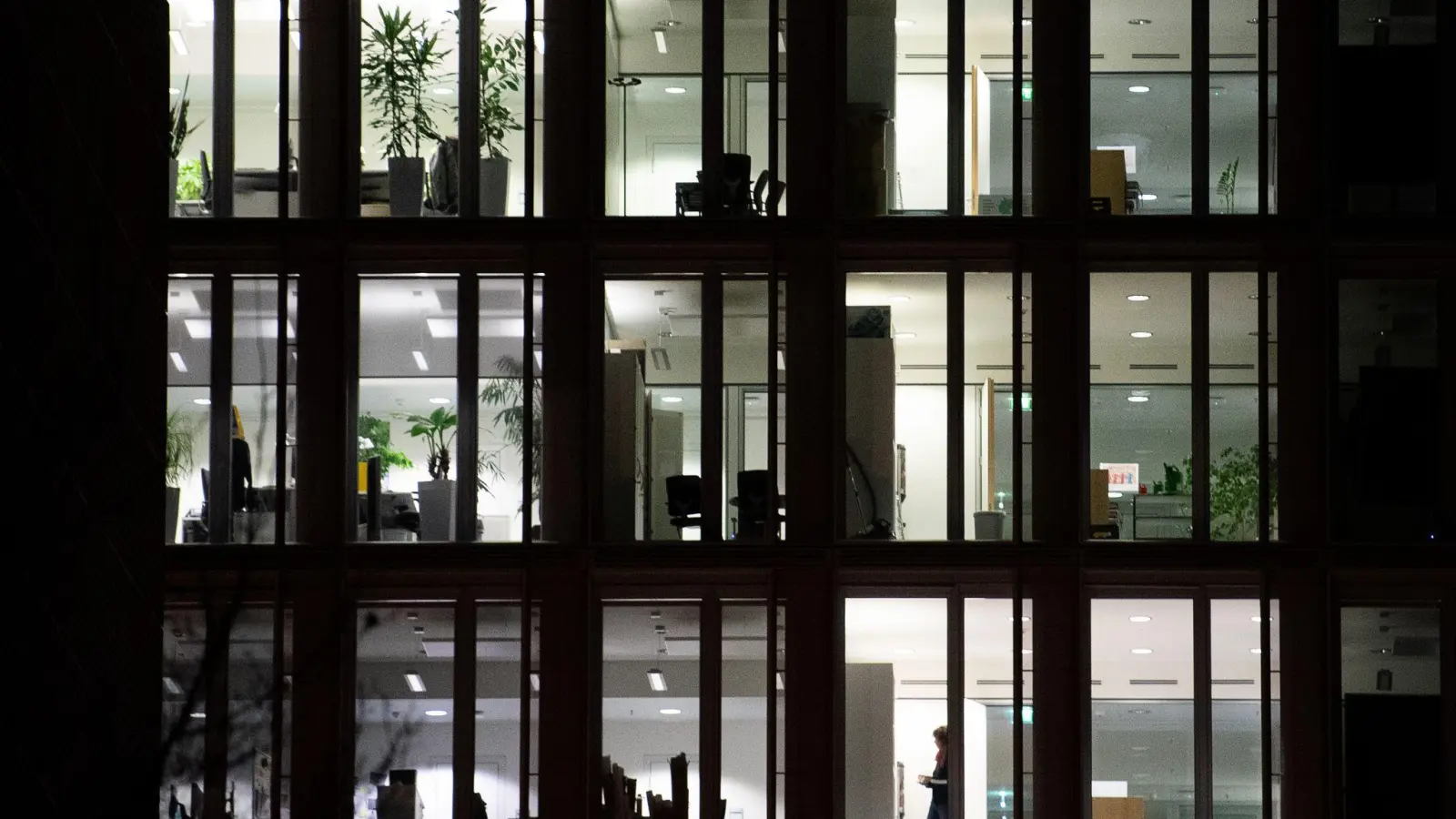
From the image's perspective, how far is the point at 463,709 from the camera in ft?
40.7

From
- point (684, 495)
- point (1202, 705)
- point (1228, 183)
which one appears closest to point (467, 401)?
point (684, 495)

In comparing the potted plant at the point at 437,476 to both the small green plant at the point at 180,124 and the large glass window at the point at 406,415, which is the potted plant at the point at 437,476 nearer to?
the large glass window at the point at 406,415

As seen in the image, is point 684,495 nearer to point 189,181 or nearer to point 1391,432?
point 189,181

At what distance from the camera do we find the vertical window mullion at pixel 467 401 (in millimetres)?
12562

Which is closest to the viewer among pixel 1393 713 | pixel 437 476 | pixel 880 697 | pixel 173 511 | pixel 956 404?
pixel 1393 713

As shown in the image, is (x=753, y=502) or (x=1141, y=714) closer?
(x=1141, y=714)

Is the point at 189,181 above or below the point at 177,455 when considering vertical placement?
above

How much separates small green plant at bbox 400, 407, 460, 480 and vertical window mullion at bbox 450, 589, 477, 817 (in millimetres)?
868

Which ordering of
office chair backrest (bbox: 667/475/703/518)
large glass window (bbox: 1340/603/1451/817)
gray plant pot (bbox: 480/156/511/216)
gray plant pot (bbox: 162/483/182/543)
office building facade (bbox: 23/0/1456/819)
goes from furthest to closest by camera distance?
gray plant pot (bbox: 480/156/511/216) < office chair backrest (bbox: 667/475/703/518) < gray plant pot (bbox: 162/483/182/543) < office building facade (bbox: 23/0/1456/819) < large glass window (bbox: 1340/603/1451/817)

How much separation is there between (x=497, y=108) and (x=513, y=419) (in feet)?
7.27

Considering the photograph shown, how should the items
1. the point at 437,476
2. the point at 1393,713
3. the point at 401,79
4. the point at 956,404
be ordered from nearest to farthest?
the point at 1393,713 < the point at 437,476 < the point at 956,404 < the point at 401,79

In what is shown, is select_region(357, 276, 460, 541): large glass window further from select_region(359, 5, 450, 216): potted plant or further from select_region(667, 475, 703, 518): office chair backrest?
select_region(667, 475, 703, 518): office chair backrest

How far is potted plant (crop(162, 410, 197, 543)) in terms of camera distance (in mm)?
12477

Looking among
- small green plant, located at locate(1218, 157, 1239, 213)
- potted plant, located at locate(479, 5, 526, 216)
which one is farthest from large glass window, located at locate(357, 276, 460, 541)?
→ small green plant, located at locate(1218, 157, 1239, 213)
